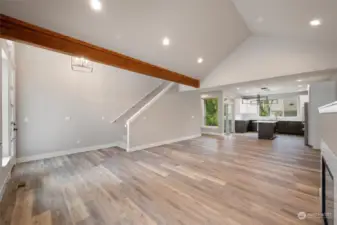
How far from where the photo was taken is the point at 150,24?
11.8 ft

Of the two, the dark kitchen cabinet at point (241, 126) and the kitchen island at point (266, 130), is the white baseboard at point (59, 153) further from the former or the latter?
the dark kitchen cabinet at point (241, 126)

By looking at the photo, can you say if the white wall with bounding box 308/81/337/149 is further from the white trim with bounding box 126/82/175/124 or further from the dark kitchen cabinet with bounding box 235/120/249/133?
the white trim with bounding box 126/82/175/124

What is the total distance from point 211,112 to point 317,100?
5528 millimetres

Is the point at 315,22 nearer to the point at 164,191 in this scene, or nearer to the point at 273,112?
the point at 164,191

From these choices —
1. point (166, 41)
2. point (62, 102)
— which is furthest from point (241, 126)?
point (62, 102)

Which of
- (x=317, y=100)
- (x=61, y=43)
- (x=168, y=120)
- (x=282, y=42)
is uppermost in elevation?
(x=282, y=42)

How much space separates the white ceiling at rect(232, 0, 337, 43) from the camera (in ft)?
9.77

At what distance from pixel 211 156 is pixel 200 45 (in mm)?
3495

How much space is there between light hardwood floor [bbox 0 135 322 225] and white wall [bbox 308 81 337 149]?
179cm

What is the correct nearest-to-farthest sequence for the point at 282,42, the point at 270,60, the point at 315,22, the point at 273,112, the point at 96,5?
the point at 96,5
the point at 315,22
the point at 282,42
the point at 270,60
the point at 273,112

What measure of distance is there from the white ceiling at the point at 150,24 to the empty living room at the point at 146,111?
3cm

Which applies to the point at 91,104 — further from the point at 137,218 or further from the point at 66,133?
the point at 137,218

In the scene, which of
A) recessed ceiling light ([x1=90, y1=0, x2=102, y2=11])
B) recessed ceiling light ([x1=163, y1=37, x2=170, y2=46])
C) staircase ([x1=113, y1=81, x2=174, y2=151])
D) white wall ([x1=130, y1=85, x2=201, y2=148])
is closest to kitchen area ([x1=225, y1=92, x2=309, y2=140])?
white wall ([x1=130, y1=85, x2=201, y2=148])

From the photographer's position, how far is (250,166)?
165 inches
